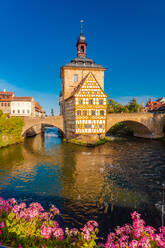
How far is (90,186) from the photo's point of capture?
11117 millimetres

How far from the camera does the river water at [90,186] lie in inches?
313

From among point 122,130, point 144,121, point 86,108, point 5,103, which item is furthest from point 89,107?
point 5,103

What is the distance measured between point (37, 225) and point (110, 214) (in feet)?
16.5

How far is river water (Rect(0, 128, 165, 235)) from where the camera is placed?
7945 millimetres

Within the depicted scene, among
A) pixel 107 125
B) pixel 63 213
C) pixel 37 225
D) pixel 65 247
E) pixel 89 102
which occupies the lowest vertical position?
pixel 63 213

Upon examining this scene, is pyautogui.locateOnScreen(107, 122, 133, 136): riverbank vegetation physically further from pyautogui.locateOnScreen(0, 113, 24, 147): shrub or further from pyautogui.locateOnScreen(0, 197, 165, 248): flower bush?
pyautogui.locateOnScreen(0, 197, 165, 248): flower bush

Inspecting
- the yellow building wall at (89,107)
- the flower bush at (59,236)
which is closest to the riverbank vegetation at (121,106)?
the yellow building wall at (89,107)

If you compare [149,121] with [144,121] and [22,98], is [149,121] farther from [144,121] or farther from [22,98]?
[22,98]

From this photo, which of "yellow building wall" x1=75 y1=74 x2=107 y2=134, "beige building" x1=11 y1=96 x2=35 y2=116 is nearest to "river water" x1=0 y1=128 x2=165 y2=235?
"yellow building wall" x1=75 y1=74 x2=107 y2=134

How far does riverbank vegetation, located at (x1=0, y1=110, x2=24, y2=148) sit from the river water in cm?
749

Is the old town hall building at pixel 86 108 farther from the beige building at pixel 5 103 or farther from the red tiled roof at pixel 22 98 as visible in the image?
the beige building at pixel 5 103

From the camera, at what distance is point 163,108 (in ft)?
128

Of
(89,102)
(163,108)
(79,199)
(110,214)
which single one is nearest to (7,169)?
(79,199)

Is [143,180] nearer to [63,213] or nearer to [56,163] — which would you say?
[63,213]
